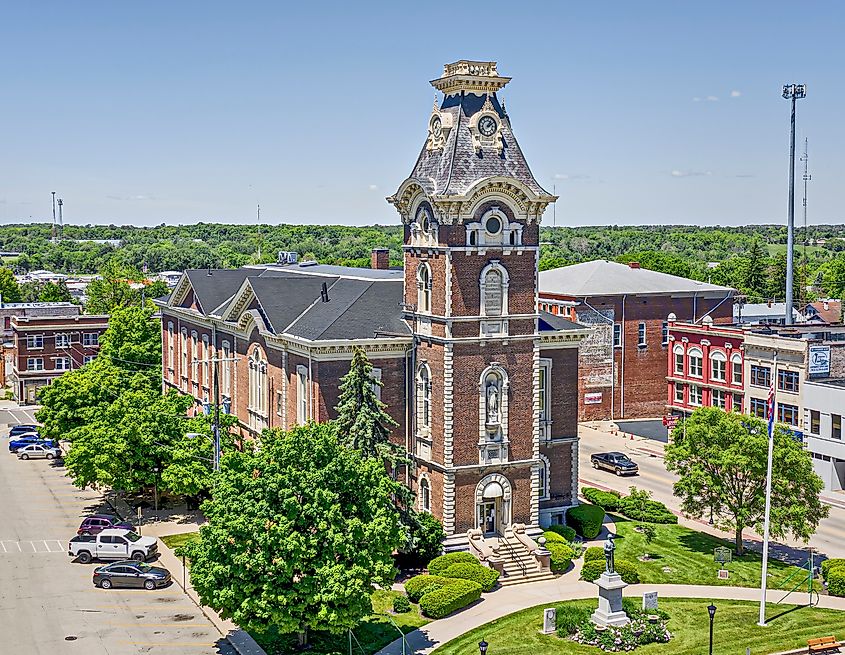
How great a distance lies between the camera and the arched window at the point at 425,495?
167ft

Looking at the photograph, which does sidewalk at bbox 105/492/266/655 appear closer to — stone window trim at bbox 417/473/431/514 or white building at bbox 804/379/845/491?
stone window trim at bbox 417/473/431/514

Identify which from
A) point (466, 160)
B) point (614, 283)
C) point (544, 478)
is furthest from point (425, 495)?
point (614, 283)

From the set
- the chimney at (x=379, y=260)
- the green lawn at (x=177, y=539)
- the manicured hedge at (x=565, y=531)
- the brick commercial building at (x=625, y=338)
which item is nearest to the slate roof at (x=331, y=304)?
the chimney at (x=379, y=260)

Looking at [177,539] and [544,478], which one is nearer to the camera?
[177,539]

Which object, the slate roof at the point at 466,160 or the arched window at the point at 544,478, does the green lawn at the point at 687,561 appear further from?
the slate roof at the point at 466,160

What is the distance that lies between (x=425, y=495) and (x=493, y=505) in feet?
11.1

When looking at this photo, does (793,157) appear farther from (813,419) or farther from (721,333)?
(813,419)

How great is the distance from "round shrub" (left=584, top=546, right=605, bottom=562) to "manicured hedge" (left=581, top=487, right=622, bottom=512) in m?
9.46

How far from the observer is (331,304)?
58125mm

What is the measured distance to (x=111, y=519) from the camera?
54094 millimetres

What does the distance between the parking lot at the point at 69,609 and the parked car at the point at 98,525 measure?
1.22 m

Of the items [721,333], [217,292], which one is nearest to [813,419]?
[721,333]

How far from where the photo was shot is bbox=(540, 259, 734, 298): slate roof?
88.0 meters

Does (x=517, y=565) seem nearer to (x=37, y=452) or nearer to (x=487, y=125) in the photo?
(x=487, y=125)
